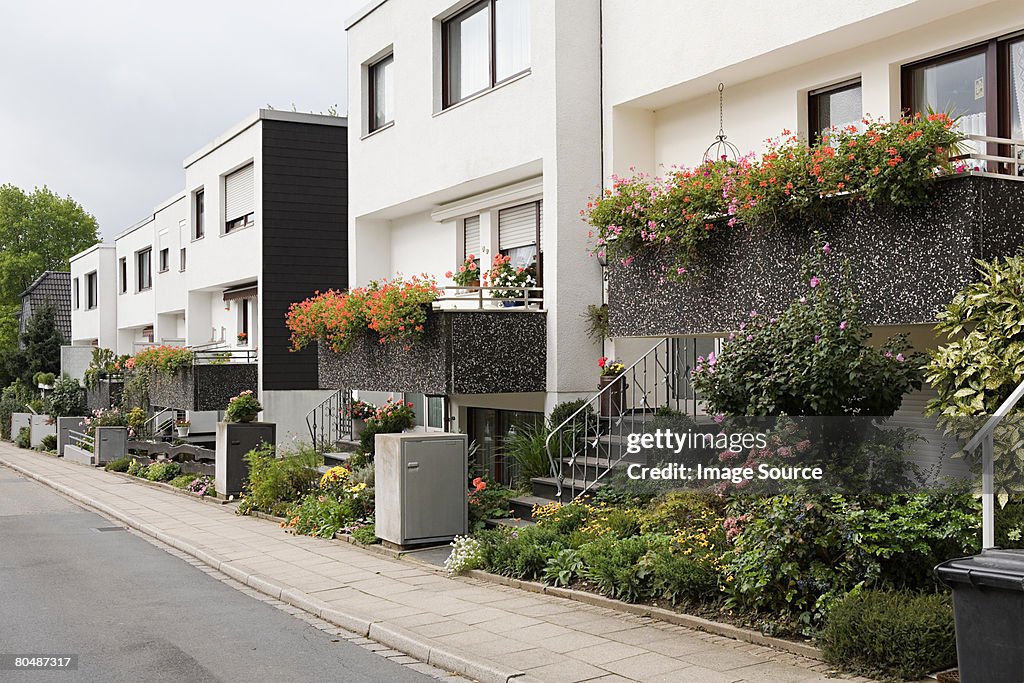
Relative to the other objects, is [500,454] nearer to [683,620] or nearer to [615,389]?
[615,389]

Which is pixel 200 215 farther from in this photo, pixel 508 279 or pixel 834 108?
pixel 834 108

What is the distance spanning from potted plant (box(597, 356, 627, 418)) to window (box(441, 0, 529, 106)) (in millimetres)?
A: 4641

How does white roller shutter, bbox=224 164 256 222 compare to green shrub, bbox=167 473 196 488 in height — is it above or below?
above

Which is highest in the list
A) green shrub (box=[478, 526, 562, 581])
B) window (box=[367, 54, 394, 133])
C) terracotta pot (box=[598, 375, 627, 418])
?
window (box=[367, 54, 394, 133])

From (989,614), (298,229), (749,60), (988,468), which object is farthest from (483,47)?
(989,614)

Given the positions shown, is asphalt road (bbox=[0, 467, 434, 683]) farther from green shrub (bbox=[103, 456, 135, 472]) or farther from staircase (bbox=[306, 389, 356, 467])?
green shrub (bbox=[103, 456, 135, 472])

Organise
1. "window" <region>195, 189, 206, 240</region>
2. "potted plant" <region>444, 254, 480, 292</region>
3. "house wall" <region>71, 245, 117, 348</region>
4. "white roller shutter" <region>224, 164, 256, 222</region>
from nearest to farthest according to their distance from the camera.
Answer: "potted plant" <region>444, 254, 480, 292</region> < "white roller shutter" <region>224, 164, 256, 222</region> < "window" <region>195, 189, 206, 240</region> < "house wall" <region>71, 245, 117, 348</region>

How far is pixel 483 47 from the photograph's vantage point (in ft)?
52.8

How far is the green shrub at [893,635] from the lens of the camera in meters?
6.51

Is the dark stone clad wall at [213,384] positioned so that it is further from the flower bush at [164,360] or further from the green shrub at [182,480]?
the green shrub at [182,480]

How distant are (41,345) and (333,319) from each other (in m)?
38.2

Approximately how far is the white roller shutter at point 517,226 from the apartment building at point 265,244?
27.1 ft

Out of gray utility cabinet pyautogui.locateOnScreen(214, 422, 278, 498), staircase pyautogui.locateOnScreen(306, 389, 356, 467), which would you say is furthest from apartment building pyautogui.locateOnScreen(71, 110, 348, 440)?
gray utility cabinet pyautogui.locateOnScreen(214, 422, 278, 498)

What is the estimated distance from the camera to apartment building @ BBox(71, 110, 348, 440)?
23.5 m
